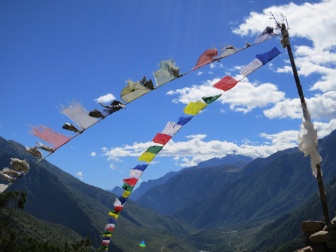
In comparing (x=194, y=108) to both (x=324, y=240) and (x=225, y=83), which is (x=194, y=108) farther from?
(x=324, y=240)

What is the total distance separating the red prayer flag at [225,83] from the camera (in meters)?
9.71

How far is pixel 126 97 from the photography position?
28.2 feet

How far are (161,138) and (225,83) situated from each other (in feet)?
7.86

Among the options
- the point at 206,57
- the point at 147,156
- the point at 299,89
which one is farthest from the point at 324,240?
the point at 206,57

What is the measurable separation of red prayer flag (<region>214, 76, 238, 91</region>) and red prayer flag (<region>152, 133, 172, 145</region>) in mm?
2015

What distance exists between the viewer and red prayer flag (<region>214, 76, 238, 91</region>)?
971cm

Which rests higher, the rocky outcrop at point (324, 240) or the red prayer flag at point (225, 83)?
the red prayer flag at point (225, 83)

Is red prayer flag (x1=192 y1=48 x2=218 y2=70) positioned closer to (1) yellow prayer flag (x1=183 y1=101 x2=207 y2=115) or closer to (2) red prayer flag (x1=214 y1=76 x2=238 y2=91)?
(2) red prayer flag (x1=214 y1=76 x2=238 y2=91)

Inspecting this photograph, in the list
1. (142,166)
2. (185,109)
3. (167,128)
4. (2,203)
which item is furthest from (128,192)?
(2,203)

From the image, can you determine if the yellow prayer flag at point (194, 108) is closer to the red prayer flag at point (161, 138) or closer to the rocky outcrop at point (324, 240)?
the red prayer flag at point (161, 138)

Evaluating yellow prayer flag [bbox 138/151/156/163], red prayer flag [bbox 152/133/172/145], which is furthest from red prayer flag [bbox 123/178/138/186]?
red prayer flag [bbox 152/133/172/145]

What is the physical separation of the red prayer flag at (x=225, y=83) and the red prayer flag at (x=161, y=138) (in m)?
2.02

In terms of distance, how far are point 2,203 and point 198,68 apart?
33.2 meters

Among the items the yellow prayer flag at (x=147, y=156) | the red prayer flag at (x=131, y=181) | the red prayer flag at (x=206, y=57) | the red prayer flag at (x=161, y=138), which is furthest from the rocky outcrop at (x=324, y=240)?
the red prayer flag at (x=131, y=181)
